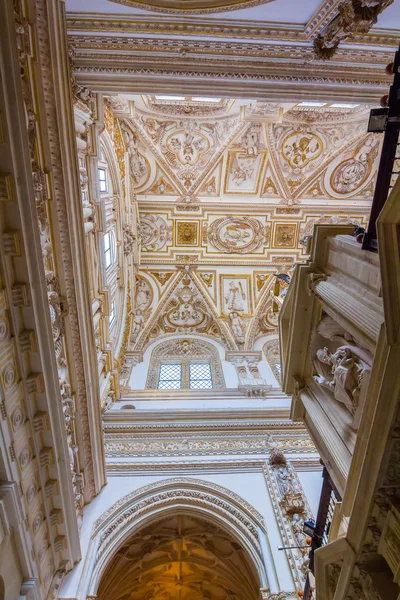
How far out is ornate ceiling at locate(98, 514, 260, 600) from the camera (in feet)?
26.0

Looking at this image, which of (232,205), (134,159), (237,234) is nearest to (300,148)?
(232,205)

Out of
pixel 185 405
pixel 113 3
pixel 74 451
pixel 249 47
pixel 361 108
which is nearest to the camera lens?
pixel 113 3

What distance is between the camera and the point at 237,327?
14656 mm

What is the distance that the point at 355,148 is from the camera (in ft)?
46.7

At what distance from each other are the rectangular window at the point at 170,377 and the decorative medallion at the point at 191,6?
1042 centimetres

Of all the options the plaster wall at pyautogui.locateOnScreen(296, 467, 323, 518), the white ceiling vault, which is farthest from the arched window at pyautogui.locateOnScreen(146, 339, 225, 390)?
the plaster wall at pyautogui.locateOnScreen(296, 467, 323, 518)

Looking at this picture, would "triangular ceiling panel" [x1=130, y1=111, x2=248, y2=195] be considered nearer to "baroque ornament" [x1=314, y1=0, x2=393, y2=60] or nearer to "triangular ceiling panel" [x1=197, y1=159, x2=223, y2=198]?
"triangular ceiling panel" [x1=197, y1=159, x2=223, y2=198]

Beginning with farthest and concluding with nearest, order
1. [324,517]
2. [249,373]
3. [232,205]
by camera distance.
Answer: [232,205] < [249,373] < [324,517]

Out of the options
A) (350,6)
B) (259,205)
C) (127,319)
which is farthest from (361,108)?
(127,319)

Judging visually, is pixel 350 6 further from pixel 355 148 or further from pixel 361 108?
pixel 355 148

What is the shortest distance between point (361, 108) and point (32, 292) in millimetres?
13624

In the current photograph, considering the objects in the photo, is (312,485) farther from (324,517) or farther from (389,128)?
(389,128)

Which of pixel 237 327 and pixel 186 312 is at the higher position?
pixel 186 312

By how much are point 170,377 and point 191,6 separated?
10806 mm
